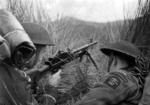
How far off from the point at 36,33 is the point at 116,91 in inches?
40.1

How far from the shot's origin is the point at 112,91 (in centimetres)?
229

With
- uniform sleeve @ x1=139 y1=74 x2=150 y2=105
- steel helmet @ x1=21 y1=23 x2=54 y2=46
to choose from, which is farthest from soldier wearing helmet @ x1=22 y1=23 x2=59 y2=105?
uniform sleeve @ x1=139 y1=74 x2=150 y2=105

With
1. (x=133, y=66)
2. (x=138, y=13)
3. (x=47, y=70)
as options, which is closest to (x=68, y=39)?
(x=138, y=13)

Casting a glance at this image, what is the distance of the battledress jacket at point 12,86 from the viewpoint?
2.47 m

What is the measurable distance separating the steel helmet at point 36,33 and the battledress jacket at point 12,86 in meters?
0.52

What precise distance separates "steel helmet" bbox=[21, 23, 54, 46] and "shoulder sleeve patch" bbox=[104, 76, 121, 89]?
899mm

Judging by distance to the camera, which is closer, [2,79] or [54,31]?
[2,79]

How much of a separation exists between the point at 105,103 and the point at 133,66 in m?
0.63

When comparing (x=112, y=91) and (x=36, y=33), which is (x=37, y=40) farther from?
(x=112, y=91)

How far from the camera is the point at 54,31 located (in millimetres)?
5621

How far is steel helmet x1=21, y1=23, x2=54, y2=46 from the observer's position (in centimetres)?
290

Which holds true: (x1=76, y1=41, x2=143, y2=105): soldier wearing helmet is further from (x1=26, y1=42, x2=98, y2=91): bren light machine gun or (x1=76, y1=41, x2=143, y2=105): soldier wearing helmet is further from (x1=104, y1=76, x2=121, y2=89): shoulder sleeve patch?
(x1=26, y1=42, x2=98, y2=91): bren light machine gun

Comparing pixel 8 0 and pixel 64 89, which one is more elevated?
pixel 8 0

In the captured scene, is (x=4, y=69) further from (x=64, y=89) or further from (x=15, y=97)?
(x=64, y=89)
